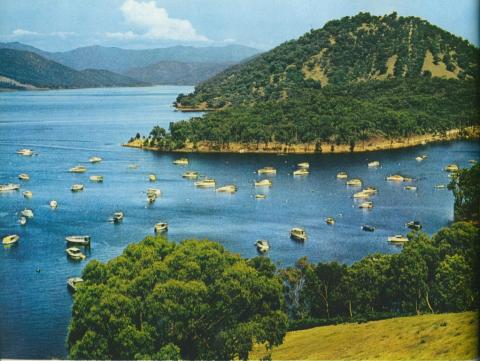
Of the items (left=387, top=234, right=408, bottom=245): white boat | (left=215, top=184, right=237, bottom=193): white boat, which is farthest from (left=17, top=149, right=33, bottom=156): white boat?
(left=387, top=234, right=408, bottom=245): white boat

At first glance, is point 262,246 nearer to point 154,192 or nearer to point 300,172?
point 154,192

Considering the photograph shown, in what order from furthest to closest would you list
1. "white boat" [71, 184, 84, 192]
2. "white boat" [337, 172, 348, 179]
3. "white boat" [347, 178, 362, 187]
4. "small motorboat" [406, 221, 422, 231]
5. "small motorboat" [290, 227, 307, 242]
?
"white boat" [337, 172, 348, 179] → "white boat" [347, 178, 362, 187] → "white boat" [71, 184, 84, 192] → "small motorboat" [406, 221, 422, 231] → "small motorboat" [290, 227, 307, 242]

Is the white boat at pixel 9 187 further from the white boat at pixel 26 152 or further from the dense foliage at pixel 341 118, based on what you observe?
the dense foliage at pixel 341 118

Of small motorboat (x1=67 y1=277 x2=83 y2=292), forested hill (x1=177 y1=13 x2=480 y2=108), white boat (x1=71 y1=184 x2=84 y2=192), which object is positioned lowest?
small motorboat (x1=67 y1=277 x2=83 y2=292)

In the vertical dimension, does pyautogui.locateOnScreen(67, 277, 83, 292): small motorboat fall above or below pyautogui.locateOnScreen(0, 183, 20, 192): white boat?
below

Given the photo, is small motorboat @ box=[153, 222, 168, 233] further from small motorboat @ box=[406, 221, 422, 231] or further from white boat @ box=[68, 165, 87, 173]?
white boat @ box=[68, 165, 87, 173]

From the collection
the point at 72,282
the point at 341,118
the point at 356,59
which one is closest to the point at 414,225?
the point at 72,282
